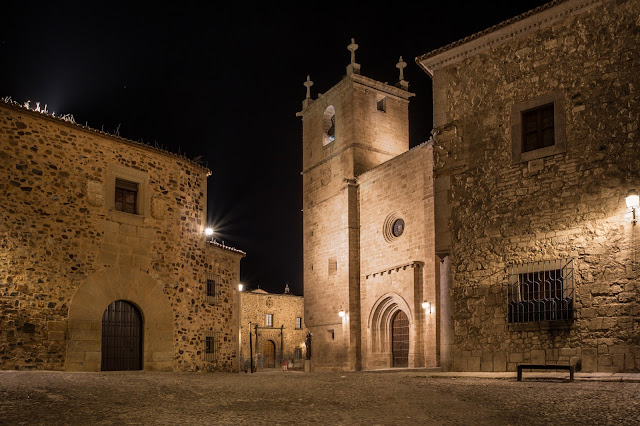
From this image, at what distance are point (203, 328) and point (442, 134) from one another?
25.5ft

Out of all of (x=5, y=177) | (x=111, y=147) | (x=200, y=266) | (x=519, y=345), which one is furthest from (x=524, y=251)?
(x=5, y=177)

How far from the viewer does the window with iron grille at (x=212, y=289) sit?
1614 cm

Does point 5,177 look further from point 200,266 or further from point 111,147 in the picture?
point 200,266

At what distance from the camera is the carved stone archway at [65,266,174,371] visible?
1262 centimetres

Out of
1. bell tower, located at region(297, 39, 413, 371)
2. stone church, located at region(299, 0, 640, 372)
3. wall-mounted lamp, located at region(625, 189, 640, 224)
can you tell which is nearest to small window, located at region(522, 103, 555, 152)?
stone church, located at region(299, 0, 640, 372)

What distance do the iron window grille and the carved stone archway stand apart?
7917 millimetres

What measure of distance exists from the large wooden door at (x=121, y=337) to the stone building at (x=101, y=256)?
23mm

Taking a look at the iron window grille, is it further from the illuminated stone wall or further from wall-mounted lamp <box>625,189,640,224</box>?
wall-mounted lamp <box>625,189,640,224</box>

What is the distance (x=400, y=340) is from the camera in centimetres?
2258

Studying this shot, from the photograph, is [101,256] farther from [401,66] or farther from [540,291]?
[401,66]

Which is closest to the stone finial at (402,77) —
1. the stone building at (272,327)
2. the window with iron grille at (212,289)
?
the window with iron grille at (212,289)

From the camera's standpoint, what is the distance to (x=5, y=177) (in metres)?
11.9

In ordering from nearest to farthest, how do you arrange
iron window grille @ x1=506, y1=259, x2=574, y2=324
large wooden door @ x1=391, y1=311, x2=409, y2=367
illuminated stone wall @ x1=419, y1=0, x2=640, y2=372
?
1. illuminated stone wall @ x1=419, y1=0, x2=640, y2=372
2. iron window grille @ x1=506, y1=259, x2=574, y2=324
3. large wooden door @ x1=391, y1=311, x2=409, y2=367

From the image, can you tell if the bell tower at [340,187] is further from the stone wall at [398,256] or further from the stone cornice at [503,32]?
the stone cornice at [503,32]
